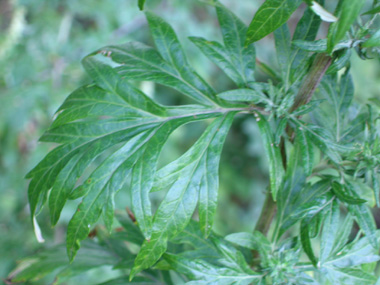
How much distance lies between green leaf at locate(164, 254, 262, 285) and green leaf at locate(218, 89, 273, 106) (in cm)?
28

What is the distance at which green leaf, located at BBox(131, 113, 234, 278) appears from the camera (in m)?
0.59

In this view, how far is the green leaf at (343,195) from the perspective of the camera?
0.60 meters

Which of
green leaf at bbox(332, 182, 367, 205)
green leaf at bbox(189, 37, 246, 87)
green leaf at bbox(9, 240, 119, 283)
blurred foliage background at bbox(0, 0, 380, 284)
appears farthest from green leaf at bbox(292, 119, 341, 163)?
blurred foliage background at bbox(0, 0, 380, 284)

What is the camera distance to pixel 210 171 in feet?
2.08

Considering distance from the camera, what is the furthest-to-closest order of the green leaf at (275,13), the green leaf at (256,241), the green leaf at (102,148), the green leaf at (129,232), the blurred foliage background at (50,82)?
the blurred foliage background at (50,82) → the green leaf at (129,232) → the green leaf at (256,241) → the green leaf at (102,148) → the green leaf at (275,13)

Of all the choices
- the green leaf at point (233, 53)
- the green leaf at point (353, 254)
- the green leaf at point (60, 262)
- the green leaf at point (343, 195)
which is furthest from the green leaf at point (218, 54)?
the green leaf at point (60, 262)

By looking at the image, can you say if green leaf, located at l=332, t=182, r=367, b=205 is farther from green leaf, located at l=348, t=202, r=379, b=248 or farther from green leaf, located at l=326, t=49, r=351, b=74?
green leaf, located at l=326, t=49, r=351, b=74

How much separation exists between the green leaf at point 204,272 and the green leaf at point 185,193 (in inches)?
3.5

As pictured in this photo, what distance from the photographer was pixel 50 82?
2.01m

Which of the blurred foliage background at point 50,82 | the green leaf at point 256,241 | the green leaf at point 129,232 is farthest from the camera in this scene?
the blurred foliage background at point 50,82

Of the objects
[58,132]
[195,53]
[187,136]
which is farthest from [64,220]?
[58,132]

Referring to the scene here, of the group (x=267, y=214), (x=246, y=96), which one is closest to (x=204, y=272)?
(x=267, y=214)

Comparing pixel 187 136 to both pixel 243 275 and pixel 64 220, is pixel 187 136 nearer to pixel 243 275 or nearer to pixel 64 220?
pixel 64 220

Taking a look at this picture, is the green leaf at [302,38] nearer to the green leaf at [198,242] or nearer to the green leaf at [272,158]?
the green leaf at [272,158]
